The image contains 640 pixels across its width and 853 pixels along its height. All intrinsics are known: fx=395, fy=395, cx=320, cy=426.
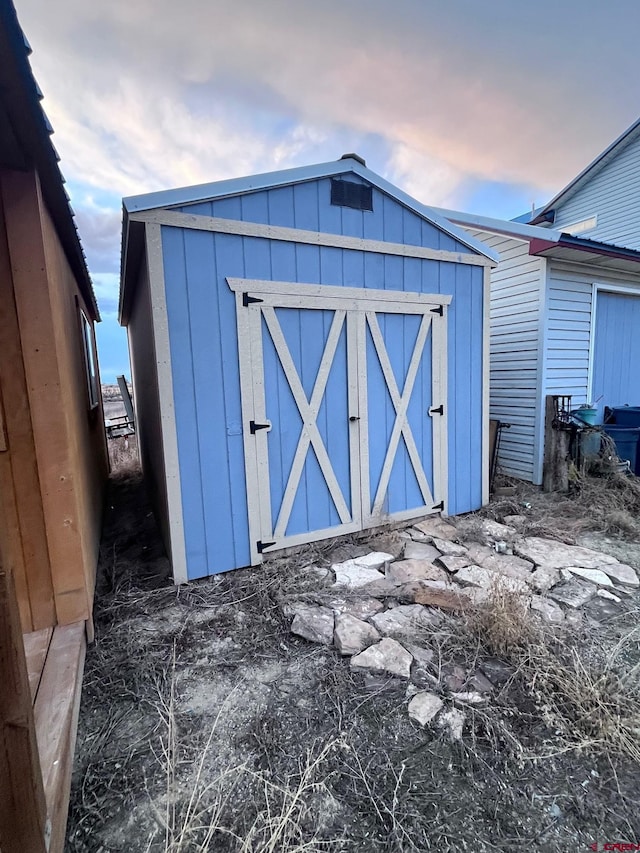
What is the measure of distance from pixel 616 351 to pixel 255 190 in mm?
5296

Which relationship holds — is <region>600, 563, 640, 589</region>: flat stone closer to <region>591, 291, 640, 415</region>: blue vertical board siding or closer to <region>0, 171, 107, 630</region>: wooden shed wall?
<region>591, 291, 640, 415</region>: blue vertical board siding

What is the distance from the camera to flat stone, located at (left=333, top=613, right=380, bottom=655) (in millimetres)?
2082

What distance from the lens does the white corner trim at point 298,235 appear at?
8.56ft

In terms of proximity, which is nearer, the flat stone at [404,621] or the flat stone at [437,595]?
the flat stone at [404,621]

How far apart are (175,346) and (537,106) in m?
7.48

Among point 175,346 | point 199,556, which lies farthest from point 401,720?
point 175,346

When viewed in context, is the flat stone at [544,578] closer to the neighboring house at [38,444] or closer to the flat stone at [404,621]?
the flat stone at [404,621]

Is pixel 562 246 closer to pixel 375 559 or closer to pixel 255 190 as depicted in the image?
pixel 255 190

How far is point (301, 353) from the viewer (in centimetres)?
311

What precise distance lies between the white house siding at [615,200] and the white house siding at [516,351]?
4.52 metres

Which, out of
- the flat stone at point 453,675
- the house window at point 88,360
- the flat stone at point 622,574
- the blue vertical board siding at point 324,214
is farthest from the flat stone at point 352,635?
the house window at point 88,360

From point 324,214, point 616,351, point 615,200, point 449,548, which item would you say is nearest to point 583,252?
point 616,351

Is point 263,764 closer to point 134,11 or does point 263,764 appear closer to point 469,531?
point 469,531

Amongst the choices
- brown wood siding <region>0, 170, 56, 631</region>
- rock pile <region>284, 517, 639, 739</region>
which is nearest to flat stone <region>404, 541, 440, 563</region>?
rock pile <region>284, 517, 639, 739</region>
